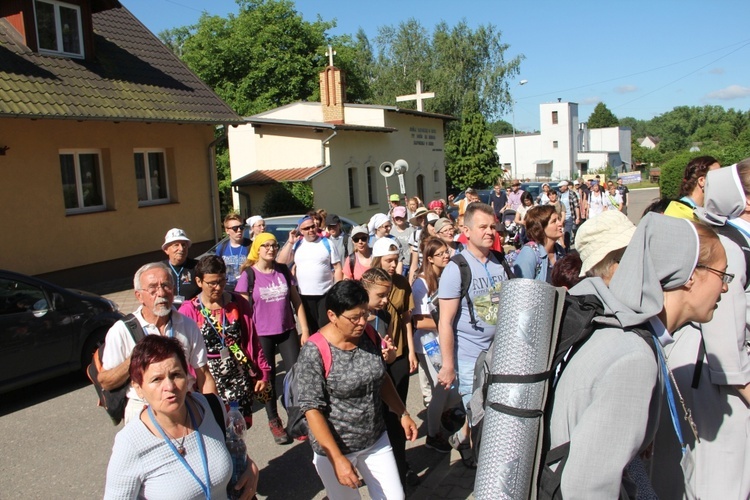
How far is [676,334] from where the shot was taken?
2838 mm

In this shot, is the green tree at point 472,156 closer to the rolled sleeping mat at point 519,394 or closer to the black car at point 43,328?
the black car at point 43,328

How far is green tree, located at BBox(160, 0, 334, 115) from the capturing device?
135 ft

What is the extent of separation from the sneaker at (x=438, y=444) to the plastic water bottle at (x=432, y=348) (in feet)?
1.81

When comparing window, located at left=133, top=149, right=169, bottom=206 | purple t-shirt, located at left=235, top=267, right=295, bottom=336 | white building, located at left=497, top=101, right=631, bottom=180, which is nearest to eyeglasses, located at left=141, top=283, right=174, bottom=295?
purple t-shirt, located at left=235, top=267, right=295, bottom=336

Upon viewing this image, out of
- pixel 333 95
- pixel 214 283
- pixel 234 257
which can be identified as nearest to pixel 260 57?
pixel 333 95

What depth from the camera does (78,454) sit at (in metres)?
5.79

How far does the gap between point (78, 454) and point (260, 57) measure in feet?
127

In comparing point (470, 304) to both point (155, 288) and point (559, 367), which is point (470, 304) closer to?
point (155, 288)

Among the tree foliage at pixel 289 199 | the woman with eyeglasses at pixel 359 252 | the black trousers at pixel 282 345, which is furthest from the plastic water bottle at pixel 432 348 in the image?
the tree foliage at pixel 289 199

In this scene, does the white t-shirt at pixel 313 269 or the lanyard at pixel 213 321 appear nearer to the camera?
the lanyard at pixel 213 321

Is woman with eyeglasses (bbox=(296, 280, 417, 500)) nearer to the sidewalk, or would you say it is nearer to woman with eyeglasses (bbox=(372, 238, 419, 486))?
the sidewalk

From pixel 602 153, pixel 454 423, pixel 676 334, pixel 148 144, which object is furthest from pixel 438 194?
pixel 602 153

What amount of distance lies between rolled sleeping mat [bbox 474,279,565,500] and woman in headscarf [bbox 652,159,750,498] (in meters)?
0.89

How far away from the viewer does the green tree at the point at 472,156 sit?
1597 inches
